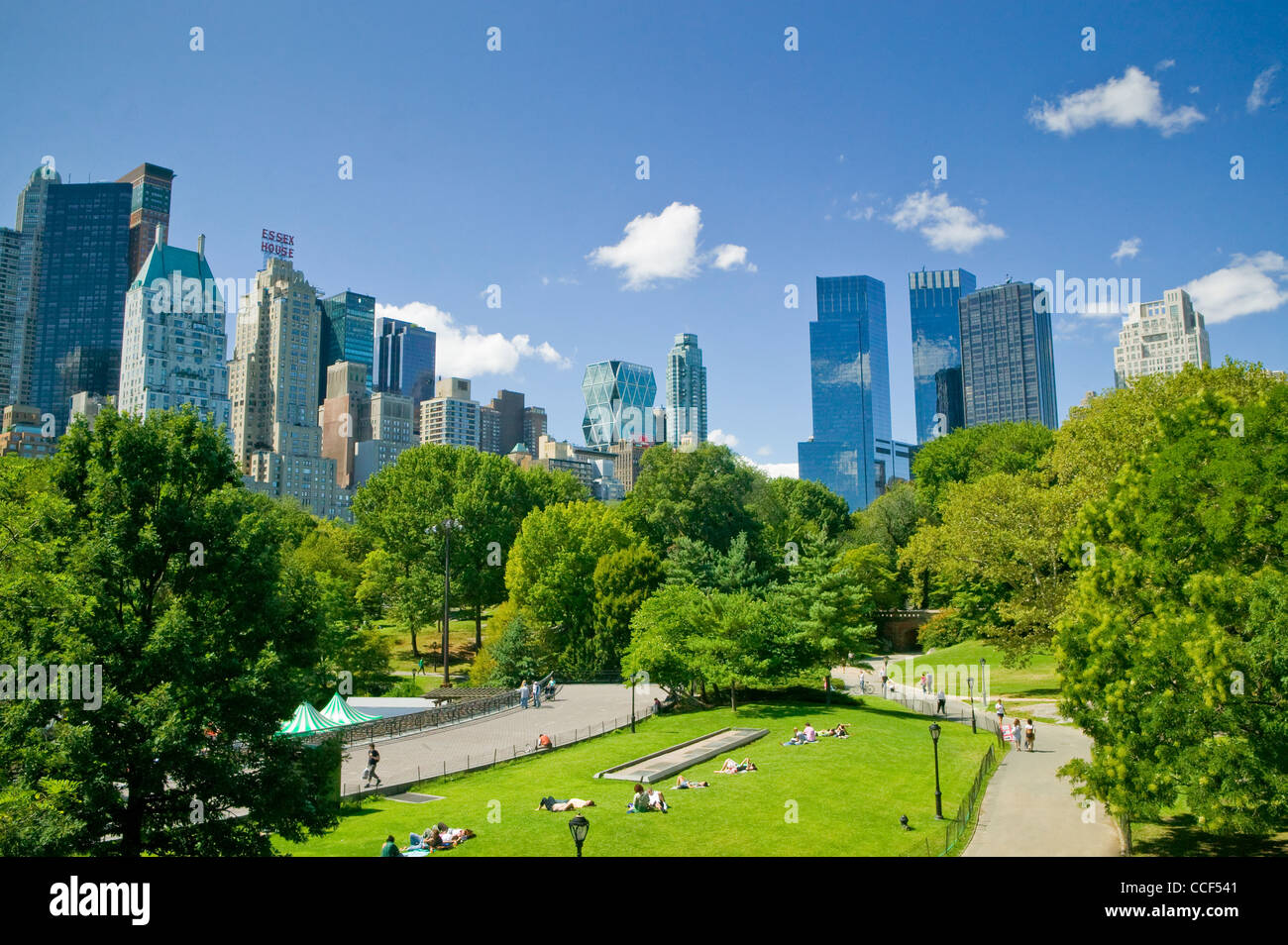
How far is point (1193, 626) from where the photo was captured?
56.5 feet

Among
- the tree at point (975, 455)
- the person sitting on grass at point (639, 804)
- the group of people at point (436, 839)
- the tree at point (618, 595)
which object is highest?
the tree at point (975, 455)

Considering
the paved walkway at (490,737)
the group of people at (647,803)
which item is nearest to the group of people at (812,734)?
the paved walkway at (490,737)

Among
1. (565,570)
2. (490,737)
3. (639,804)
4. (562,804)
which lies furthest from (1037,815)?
(565,570)

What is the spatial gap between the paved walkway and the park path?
615 inches

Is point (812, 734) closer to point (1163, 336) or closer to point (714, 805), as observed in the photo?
point (714, 805)

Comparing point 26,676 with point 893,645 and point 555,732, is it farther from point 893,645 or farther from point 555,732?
point 893,645

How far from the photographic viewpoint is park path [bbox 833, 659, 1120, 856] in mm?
20406

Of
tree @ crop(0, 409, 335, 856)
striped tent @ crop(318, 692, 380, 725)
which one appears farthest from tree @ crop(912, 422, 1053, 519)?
tree @ crop(0, 409, 335, 856)

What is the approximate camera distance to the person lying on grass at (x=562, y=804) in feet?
74.0

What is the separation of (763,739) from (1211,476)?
1977cm

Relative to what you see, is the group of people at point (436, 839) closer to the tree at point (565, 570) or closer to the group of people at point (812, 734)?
the group of people at point (812, 734)

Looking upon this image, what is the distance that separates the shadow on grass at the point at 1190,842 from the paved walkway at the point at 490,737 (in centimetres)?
1950
